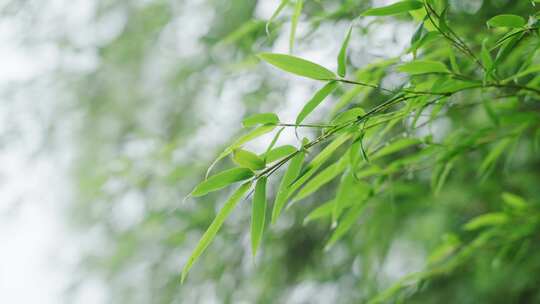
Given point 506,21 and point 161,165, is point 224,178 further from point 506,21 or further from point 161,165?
point 161,165

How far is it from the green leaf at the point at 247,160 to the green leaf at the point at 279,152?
0.05 feet

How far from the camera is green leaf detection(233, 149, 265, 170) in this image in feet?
1.46

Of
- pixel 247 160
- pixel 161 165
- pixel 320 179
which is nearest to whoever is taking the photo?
pixel 247 160

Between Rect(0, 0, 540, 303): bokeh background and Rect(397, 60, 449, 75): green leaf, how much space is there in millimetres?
441

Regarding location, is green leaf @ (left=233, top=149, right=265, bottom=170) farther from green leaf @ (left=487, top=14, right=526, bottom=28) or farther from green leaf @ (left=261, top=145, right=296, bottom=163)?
green leaf @ (left=487, top=14, right=526, bottom=28)

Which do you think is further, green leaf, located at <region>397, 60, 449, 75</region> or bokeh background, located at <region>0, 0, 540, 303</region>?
bokeh background, located at <region>0, 0, 540, 303</region>

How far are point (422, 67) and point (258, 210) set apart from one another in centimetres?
16

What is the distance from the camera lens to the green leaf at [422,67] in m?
0.48

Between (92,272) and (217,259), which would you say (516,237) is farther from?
(92,272)

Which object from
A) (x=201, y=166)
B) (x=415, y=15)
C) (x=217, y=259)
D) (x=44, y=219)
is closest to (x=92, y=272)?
(x=44, y=219)

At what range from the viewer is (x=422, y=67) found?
48cm

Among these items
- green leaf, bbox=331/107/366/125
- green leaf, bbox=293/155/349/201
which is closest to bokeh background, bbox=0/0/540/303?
green leaf, bbox=293/155/349/201

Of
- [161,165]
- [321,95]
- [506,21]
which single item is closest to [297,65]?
[321,95]

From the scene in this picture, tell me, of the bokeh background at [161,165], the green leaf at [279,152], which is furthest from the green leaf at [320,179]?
the bokeh background at [161,165]
